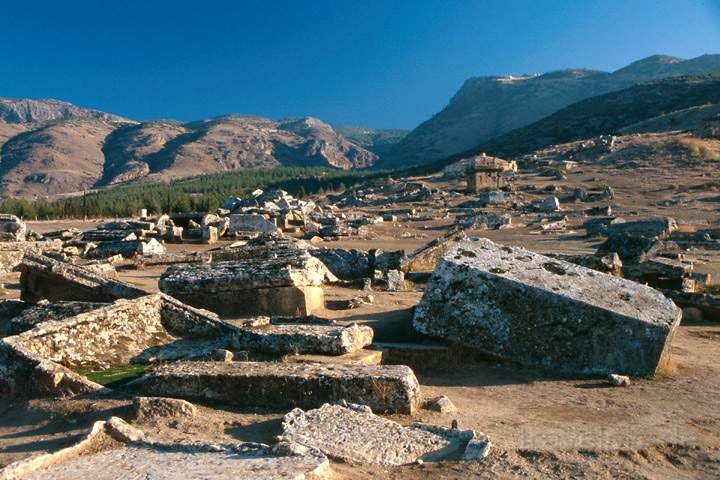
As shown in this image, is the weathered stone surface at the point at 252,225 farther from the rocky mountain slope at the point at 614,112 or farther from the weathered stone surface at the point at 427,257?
the rocky mountain slope at the point at 614,112

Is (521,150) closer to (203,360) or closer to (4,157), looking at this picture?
(203,360)

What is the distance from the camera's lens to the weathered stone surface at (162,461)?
12.0 feet

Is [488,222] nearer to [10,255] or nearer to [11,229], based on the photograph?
[10,255]

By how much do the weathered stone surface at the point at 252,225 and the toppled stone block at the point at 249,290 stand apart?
17.3 metres

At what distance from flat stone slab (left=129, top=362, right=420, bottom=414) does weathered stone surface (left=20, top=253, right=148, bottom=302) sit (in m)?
3.95

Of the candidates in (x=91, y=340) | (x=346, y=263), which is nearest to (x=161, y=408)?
(x=91, y=340)

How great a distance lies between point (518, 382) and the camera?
632 centimetres

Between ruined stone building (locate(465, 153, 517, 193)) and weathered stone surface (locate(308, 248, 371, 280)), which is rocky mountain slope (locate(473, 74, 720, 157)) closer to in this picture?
ruined stone building (locate(465, 153, 517, 193))

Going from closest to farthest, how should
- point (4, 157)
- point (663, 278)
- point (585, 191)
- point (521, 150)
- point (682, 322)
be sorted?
point (682, 322) < point (663, 278) < point (585, 191) < point (521, 150) < point (4, 157)

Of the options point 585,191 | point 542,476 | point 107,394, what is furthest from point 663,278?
point 585,191

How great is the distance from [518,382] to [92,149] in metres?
212

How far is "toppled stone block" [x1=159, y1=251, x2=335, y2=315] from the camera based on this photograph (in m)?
8.75

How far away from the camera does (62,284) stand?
924 centimetres

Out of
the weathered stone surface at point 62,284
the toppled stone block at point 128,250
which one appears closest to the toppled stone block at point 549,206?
the toppled stone block at point 128,250
